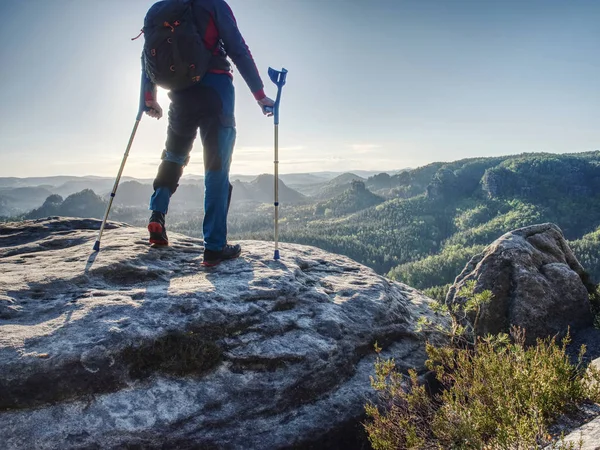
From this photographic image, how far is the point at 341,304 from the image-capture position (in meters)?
7.27

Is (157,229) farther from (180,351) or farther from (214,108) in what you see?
(180,351)

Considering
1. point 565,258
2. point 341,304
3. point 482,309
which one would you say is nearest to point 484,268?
point 482,309

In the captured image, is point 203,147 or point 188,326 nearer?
point 188,326

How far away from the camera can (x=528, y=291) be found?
895cm

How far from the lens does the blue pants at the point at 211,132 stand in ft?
22.7

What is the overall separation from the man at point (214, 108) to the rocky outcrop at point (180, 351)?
141 centimetres

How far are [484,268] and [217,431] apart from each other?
26.9 ft

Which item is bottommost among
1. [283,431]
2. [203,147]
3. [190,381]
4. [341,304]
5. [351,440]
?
[351,440]

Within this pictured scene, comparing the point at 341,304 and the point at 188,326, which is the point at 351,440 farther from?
the point at 188,326

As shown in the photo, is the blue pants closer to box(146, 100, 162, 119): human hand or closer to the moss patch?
box(146, 100, 162, 119): human hand

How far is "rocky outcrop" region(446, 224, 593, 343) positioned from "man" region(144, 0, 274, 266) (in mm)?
6373

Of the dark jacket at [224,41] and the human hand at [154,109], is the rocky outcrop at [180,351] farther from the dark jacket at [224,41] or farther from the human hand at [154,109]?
the dark jacket at [224,41]

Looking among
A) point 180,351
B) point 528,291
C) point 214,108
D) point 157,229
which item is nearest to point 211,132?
point 214,108

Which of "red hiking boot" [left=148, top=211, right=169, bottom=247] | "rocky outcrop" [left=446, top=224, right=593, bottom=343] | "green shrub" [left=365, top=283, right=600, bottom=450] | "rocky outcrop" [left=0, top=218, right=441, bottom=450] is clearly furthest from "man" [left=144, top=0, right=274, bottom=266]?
"rocky outcrop" [left=446, top=224, right=593, bottom=343]
